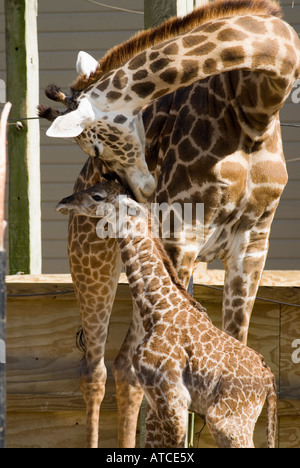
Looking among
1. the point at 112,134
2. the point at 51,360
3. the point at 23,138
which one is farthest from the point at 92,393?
the point at 23,138

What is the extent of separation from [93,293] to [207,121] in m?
1.30

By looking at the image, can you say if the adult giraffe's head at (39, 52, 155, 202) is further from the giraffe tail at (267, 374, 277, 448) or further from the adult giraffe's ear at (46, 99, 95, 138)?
the giraffe tail at (267, 374, 277, 448)

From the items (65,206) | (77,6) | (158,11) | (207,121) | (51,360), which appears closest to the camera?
(65,206)

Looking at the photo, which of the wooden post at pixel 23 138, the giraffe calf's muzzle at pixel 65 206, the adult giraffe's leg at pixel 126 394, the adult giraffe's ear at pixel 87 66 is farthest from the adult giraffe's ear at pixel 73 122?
the wooden post at pixel 23 138

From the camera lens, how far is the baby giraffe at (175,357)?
134 inches

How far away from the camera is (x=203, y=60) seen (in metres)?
3.68

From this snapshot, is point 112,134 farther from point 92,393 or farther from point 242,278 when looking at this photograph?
point 92,393

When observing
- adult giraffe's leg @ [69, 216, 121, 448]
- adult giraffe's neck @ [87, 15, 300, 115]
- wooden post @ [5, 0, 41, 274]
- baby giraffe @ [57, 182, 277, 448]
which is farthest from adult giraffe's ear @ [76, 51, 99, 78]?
wooden post @ [5, 0, 41, 274]

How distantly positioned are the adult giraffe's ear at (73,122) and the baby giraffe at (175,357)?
34 cm

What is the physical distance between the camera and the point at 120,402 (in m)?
4.72

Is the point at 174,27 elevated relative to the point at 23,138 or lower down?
elevated

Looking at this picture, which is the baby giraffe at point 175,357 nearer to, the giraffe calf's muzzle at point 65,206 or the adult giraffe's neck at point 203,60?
the giraffe calf's muzzle at point 65,206

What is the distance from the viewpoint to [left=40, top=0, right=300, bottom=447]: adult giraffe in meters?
3.72

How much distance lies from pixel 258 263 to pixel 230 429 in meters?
1.10
